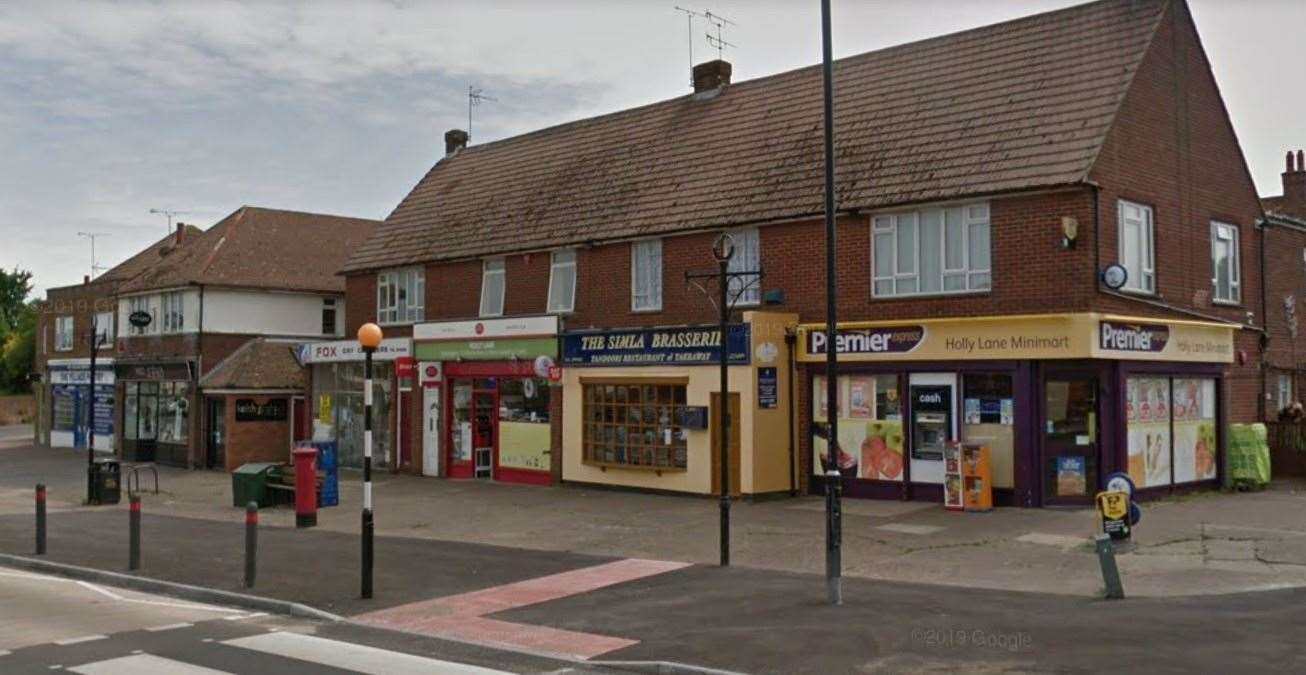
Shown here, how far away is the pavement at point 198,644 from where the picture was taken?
9.69 m

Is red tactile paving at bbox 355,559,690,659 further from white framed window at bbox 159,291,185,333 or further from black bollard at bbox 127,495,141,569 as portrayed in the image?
white framed window at bbox 159,291,185,333

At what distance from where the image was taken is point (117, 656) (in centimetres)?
1013

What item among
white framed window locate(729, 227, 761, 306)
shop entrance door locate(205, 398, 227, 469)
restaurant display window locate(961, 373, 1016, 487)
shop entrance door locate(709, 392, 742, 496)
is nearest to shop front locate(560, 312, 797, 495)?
shop entrance door locate(709, 392, 742, 496)

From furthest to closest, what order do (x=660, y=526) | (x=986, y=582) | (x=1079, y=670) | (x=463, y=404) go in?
(x=463, y=404) → (x=660, y=526) → (x=986, y=582) → (x=1079, y=670)

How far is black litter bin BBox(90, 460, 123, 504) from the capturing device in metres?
23.7

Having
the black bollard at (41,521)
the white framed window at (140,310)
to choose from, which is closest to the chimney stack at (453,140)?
the white framed window at (140,310)

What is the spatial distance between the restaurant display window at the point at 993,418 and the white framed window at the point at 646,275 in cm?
742

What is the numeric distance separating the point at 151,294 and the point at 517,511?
22263 millimetres

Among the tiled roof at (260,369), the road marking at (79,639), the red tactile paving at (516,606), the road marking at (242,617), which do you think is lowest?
the road marking at (242,617)

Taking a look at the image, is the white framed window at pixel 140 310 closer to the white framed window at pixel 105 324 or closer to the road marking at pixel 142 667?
the white framed window at pixel 105 324

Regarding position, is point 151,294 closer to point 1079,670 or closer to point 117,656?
point 117,656

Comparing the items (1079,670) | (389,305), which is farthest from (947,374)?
(389,305)

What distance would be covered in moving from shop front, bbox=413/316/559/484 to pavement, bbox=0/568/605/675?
12.7 metres

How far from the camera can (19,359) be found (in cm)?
7388
